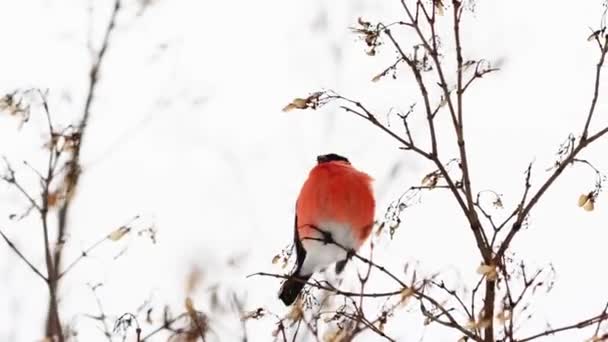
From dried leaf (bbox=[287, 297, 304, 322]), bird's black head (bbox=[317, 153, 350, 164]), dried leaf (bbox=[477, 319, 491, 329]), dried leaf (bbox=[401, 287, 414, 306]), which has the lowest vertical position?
dried leaf (bbox=[477, 319, 491, 329])

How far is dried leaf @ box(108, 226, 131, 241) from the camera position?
6.98ft

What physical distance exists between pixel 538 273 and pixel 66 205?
1070mm

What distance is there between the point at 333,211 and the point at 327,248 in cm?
16

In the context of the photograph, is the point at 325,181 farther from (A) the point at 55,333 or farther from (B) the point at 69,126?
(A) the point at 55,333

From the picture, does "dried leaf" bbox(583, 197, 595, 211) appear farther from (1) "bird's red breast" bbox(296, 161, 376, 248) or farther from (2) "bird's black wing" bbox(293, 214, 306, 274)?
(2) "bird's black wing" bbox(293, 214, 306, 274)

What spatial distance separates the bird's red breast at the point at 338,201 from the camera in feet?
10.3

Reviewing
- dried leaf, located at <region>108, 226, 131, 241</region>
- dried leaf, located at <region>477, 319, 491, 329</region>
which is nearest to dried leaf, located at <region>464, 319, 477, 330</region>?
dried leaf, located at <region>477, 319, 491, 329</region>

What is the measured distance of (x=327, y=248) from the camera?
3246mm

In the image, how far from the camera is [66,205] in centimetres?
210

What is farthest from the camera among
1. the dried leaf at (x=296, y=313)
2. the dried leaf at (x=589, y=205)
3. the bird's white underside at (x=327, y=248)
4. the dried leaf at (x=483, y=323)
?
the bird's white underside at (x=327, y=248)

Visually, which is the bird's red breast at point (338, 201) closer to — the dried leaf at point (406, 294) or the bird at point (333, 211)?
the bird at point (333, 211)

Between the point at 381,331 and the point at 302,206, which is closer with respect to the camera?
the point at 381,331

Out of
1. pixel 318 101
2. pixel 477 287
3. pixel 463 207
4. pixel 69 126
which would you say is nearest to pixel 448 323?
pixel 477 287

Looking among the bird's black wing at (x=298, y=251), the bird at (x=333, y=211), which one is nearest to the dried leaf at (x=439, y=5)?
the bird at (x=333, y=211)
